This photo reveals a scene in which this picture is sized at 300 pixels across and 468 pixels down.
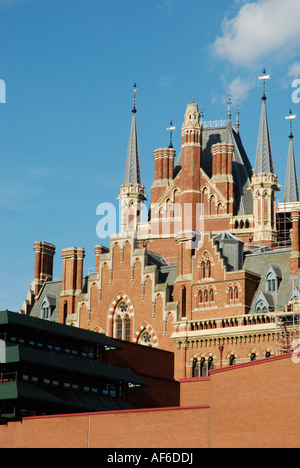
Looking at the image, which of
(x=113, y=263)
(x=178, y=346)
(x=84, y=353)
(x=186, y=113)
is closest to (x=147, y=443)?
(x=84, y=353)

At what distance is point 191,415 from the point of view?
187 feet

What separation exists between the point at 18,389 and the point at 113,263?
29327mm

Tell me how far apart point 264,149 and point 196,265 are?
921 inches

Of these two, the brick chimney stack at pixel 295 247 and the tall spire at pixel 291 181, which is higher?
the tall spire at pixel 291 181

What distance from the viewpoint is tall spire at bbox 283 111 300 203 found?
385 ft

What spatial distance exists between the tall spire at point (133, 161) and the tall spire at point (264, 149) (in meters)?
14.0

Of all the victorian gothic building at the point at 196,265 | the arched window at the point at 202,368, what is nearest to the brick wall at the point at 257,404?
the victorian gothic building at the point at 196,265

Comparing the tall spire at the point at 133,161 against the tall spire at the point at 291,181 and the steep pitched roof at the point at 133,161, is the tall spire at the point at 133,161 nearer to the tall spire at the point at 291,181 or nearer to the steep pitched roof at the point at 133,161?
the steep pitched roof at the point at 133,161

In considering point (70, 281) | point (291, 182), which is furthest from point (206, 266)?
point (291, 182)

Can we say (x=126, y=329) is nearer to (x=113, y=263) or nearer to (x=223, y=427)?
(x=113, y=263)

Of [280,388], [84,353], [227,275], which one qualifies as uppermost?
[227,275]

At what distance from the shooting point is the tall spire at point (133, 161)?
11225 centimetres
